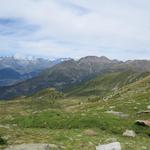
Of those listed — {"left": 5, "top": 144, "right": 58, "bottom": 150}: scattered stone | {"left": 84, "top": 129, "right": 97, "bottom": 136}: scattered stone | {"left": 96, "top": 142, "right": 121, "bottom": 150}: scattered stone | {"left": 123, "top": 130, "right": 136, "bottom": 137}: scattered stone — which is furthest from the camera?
{"left": 123, "top": 130, "right": 136, "bottom": 137}: scattered stone

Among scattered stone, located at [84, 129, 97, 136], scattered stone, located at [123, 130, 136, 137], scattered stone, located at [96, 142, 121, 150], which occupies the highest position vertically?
scattered stone, located at [96, 142, 121, 150]

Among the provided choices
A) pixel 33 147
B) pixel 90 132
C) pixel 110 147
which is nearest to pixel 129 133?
pixel 90 132

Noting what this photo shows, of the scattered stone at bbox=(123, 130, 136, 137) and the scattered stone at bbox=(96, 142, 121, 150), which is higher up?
the scattered stone at bbox=(96, 142, 121, 150)

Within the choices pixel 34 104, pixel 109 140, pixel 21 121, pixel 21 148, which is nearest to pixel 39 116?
pixel 21 121

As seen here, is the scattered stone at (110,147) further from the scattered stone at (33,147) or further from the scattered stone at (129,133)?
the scattered stone at (129,133)

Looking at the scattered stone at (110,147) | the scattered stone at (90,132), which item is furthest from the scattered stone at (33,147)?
the scattered stone at (90,132)

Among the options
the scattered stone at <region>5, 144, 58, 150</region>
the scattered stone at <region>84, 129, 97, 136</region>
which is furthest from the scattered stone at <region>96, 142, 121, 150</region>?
Result: the scattered stone at <region>84, 129, 97, 136</region>

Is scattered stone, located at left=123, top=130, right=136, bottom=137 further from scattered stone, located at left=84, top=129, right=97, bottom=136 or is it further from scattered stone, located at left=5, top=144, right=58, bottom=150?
scattered stone, located at left=5, top=144, right=58, bottom=150

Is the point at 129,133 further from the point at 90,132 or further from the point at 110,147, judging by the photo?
the point at 110,147

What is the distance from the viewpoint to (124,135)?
32.0 meters

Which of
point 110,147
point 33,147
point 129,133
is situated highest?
point 33,147

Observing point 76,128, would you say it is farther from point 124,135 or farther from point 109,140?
point 109,140

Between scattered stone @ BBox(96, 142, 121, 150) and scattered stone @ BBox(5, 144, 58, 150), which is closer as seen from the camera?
scattered stone @ BBox(5, 144, 58, 150)

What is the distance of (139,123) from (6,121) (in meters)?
14.6
